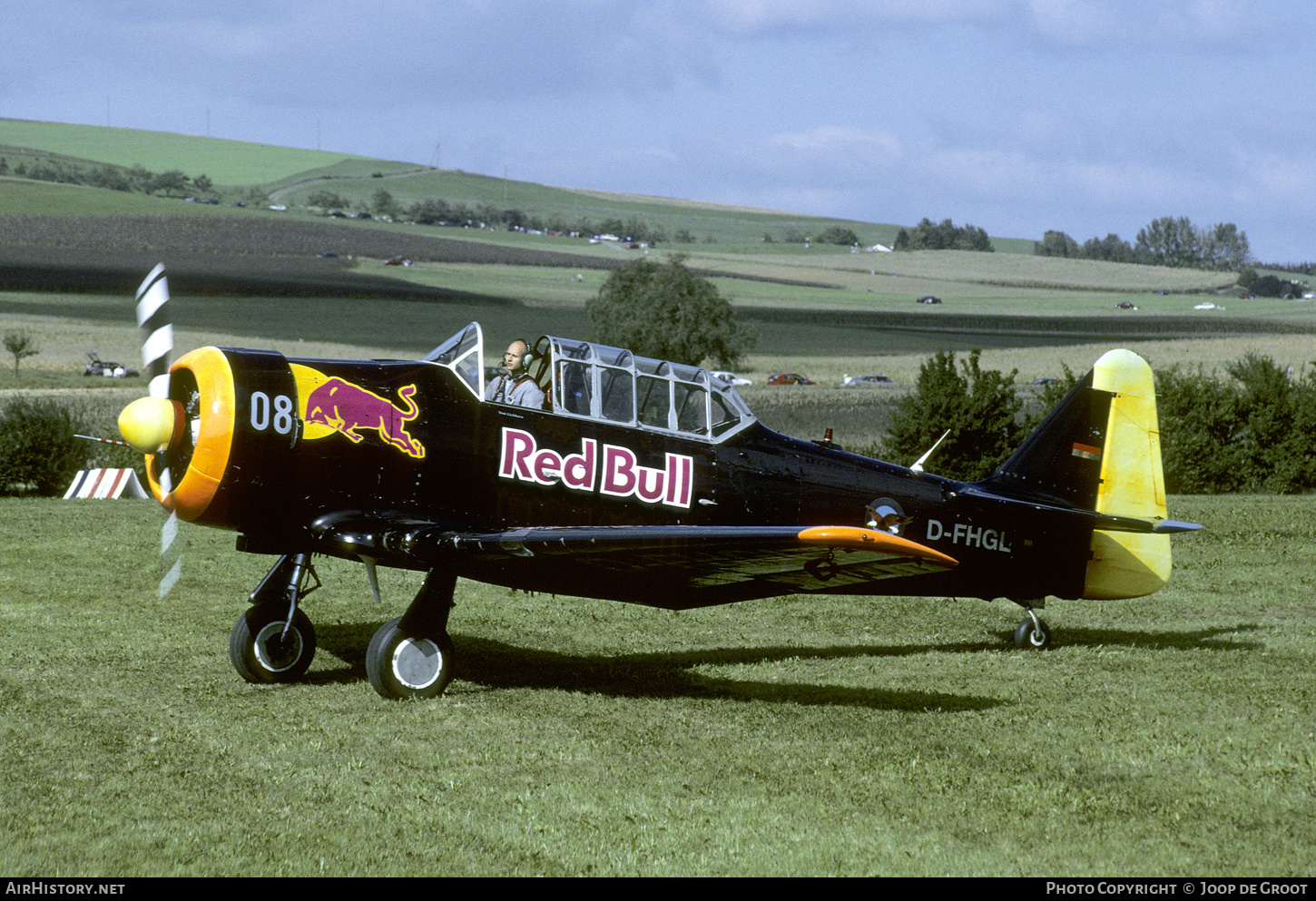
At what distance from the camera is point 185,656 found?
1070cm

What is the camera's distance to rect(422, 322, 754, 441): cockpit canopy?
374 inches

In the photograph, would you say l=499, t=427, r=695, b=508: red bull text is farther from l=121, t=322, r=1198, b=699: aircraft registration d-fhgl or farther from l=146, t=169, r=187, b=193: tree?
l=146, t=169, r=187, b=193: tree

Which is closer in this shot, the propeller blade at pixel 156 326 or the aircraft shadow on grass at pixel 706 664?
the propeller blade at pixel 156 326

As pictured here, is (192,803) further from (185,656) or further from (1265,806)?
(1265,806)

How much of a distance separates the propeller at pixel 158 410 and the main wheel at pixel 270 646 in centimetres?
79

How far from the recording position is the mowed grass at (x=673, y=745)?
19.7ft

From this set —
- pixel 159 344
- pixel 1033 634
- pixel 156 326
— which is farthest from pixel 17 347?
pixel 1033 634

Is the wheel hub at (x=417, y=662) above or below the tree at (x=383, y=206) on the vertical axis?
below

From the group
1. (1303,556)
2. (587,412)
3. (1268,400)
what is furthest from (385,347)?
(587,412)

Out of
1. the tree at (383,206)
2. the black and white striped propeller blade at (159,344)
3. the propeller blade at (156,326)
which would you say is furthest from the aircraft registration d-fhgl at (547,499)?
the tree at (383,206)

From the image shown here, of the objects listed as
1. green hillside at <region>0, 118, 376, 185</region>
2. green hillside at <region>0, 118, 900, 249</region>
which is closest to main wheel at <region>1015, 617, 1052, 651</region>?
green hillside at <region>0, 118, 900, 249</region>

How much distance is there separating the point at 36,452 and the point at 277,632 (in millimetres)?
20614

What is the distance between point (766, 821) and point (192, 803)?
3.09 metres

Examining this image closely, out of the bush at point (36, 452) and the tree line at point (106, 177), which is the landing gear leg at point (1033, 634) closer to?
the bush at point (36, 452)
